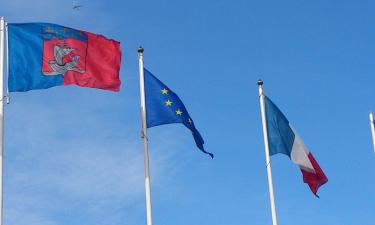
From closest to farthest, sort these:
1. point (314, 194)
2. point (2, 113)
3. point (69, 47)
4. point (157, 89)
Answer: point (2, 113) < point (69, 47) < point (157, 89) < point (314, 194)

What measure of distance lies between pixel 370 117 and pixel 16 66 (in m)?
17.0

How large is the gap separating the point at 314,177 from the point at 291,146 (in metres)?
1.57

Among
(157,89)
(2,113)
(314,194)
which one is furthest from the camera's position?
(314,194)

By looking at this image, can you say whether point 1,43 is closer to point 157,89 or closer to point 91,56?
point 91,56

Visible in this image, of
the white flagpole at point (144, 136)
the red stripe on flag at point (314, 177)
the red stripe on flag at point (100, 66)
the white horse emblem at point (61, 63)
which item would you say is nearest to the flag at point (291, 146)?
the red stripe on flag at point (314, 177)

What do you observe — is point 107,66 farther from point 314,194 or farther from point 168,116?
point 314,194

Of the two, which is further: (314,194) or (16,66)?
(314,194)

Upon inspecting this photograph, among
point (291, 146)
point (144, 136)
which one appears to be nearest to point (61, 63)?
point (144, 136)

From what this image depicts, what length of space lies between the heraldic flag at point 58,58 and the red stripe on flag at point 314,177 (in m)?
9.54

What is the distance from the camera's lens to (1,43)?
2914 centimetres

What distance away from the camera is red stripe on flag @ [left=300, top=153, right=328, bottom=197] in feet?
117

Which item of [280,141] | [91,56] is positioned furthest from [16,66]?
[280,141]

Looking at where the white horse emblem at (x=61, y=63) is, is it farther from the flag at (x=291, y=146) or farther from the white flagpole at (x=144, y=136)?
the flag at (x=291, y=146)

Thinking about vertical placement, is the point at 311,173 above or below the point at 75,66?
below
